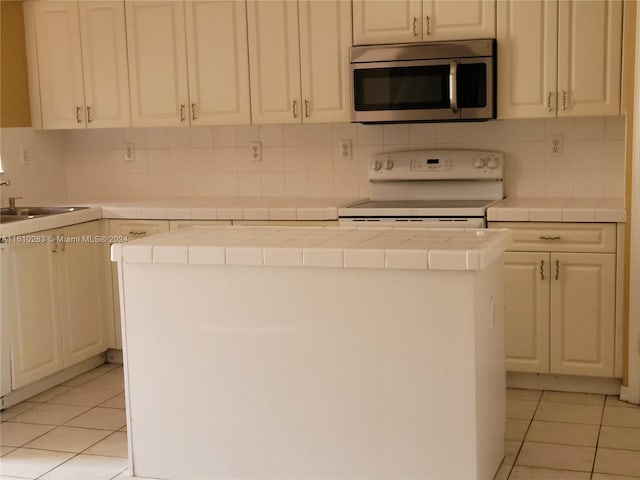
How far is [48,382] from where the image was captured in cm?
441

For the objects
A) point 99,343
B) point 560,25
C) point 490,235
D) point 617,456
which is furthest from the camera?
point 99,343

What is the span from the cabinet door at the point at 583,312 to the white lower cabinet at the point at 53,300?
2.46 meters

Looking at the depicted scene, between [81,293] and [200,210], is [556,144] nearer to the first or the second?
[200,210]

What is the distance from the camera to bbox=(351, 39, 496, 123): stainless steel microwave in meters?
4.17

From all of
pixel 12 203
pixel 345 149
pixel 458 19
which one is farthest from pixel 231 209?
pixel 458 19

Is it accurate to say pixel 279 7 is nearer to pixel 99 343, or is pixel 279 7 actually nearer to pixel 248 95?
pixel 248 95

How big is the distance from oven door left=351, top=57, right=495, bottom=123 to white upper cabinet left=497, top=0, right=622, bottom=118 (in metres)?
0.11

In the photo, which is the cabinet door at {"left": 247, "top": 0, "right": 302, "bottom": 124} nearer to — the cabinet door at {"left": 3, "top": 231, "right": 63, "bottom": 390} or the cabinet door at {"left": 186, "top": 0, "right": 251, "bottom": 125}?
the cabinet door at {"left": 186, "top": 0, "right": 251, "bottom": 125}

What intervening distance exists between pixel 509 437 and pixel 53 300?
2377 mm

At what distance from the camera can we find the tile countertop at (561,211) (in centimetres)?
389

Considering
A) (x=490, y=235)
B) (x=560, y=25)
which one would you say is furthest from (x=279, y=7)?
(x=490, y=235)

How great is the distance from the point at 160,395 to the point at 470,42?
7.59 ft

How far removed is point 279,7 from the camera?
178 inches

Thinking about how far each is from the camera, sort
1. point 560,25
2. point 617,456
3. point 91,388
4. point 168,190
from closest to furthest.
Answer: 1. point 617,456
2. point 560,25
3. point 91,388
4. point 168,190
